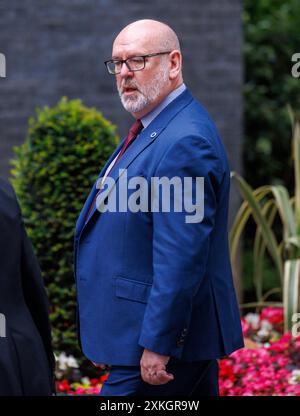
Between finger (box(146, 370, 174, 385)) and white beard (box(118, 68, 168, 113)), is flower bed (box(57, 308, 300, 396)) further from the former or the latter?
white beard (box(118, 68, 168, 113))

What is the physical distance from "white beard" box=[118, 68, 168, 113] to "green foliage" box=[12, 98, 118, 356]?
2062mm

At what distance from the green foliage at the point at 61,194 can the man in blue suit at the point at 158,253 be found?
193 cm

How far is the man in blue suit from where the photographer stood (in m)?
2.89

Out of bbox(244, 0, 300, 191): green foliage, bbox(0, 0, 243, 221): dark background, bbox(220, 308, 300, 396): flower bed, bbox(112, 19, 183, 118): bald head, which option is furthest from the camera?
bbox(244, 0, 300, 191): green foliage

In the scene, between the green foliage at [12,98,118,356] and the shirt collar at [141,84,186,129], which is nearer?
the shirt collar at [141,84,186,129]

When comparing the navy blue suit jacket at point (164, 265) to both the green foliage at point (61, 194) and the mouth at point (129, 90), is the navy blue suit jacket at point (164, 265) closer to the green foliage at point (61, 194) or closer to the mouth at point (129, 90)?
the mouth at point (129, 90)

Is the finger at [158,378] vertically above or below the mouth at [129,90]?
below

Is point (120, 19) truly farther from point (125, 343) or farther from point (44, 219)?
point (125, 343)

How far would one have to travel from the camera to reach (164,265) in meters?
2.88

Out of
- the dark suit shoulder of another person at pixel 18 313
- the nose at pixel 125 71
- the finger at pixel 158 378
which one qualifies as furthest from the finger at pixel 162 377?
the nose at pixel 125 71

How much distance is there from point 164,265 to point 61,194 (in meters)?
2.39

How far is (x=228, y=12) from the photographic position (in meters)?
7.16

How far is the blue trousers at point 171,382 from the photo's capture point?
3.02 m

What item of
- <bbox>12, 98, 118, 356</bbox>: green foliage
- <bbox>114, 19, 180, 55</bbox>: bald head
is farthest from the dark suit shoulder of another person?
<bbox>12, 98, 118, 356</bbox>: green foliage
